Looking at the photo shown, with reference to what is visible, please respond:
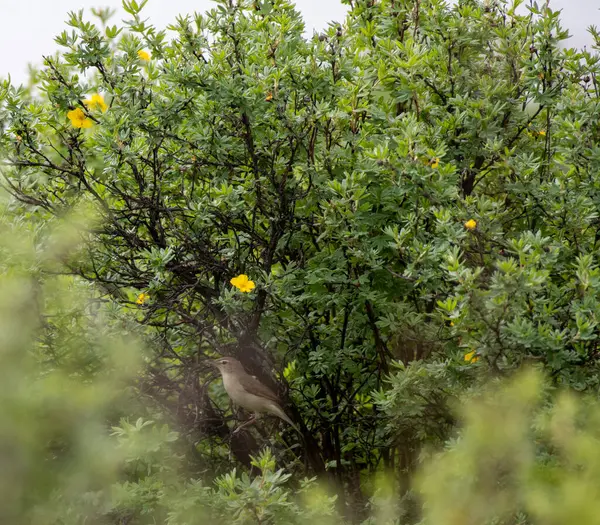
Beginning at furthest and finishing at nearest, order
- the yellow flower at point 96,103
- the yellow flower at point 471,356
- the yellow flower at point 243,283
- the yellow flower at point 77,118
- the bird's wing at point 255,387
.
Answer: the bird's wing at point 255,387, the yellow flower at point 96,103, the yellow flower at point 77,118, the yellow flower at point 243,283, the yellow flower at point 471,356

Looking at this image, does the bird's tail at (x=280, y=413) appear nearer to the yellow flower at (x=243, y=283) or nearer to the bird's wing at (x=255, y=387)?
the bird's wing at (x=255, y=387)

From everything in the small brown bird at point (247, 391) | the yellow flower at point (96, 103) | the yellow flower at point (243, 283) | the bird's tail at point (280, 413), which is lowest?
the bird's tail at point (280, 413)

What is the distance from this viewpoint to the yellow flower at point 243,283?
4.42m

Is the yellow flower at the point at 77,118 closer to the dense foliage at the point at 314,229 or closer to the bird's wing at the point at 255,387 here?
the dense foliage at the point at 314,229

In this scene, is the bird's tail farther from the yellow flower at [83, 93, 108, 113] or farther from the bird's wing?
the yellow flower at [83, 93, 108, 113]

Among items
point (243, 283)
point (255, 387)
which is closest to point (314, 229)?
point (243, 283)

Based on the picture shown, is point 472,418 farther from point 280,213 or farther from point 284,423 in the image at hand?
point 284,423

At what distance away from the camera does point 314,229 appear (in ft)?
16.8

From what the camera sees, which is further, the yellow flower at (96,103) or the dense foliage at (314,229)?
the yellow flower at (96,103)

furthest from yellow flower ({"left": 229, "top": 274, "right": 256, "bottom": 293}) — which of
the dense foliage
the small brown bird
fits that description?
the small brown bird

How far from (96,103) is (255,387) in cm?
203

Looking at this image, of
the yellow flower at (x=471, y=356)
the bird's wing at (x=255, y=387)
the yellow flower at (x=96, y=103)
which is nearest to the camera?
the yellow flower at (x=471, y=356)

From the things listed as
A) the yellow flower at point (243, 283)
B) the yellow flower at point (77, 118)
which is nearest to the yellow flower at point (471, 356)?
the yellow flower at point (243, 283)

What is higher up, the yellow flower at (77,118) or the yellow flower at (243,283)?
the yellow flower at (77,118)
